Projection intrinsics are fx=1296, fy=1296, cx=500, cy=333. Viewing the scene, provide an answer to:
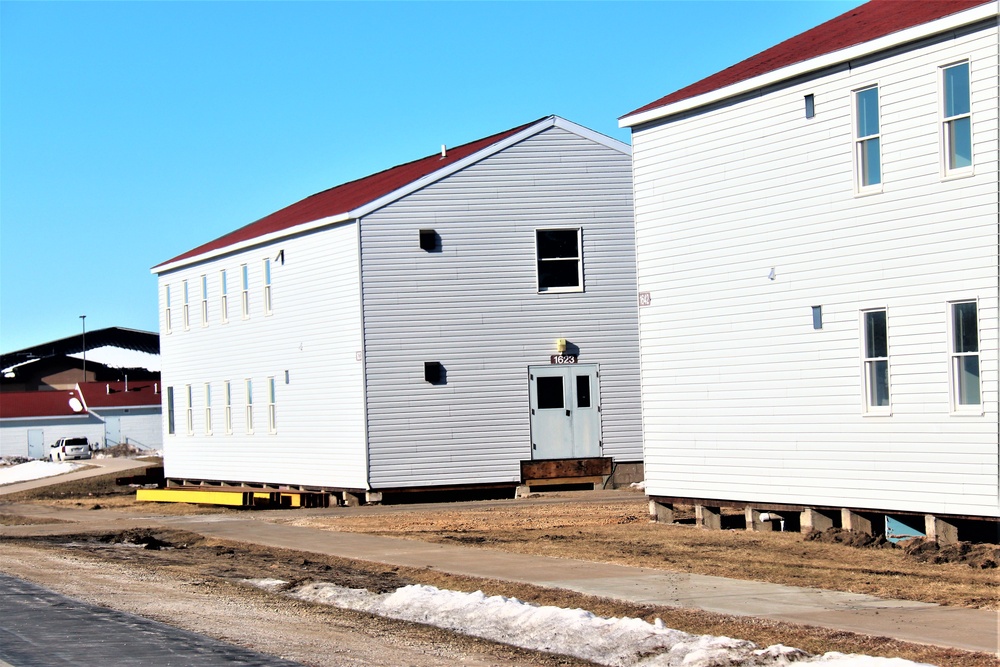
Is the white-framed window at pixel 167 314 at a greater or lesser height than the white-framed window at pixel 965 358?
greater

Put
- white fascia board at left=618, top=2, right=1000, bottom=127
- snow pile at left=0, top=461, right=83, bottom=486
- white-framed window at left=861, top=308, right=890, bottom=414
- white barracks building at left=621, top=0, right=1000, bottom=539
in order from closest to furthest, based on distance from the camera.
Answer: white fascia board at left=618, top=2, right=1000, bottom=127 < white barracks building at left=621, top=0, right=1000, bottom=539 < white-framed window at left=861, top=308, right=890, bottom=414 < snow pile at left=0, top=461, right=83, bottom=486

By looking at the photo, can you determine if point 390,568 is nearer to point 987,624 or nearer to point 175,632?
point 175,632

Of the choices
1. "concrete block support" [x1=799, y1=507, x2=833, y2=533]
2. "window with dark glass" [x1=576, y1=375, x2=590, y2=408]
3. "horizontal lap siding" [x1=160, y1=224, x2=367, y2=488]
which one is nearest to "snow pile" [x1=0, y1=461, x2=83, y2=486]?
"horizontal lap siding" [x1=160, y1=224, x2=367, y2=488]

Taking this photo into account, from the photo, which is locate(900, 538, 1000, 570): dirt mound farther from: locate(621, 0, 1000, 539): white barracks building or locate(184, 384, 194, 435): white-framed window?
locate(184, 384, 194, 435): white-framed window

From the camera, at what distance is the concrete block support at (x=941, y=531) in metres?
16.4

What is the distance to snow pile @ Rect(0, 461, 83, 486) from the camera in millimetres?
53078

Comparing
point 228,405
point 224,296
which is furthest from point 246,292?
point 228,405

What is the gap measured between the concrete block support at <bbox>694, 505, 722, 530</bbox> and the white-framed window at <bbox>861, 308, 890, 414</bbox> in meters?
3.75

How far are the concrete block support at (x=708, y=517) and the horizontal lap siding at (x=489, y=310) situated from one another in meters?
9.14

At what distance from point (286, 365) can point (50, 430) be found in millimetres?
51915

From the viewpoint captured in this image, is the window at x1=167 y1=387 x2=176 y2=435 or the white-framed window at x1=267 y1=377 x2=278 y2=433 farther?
the window at x1=167 y1=387 x2=176 y2=435

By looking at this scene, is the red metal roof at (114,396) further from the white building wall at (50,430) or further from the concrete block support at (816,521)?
the concrete block support at (816,521)

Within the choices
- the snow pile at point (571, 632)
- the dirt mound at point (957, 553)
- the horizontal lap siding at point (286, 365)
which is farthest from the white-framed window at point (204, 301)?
the dirt mound at point (957, 553)

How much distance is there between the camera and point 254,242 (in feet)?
108
